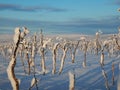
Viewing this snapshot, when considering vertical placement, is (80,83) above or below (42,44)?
below

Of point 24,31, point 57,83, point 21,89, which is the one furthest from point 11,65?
point 57,83

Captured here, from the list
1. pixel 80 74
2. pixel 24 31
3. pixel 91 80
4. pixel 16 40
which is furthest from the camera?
pixel 80 74

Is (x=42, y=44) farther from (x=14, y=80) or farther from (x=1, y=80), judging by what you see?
(x=14, y=80)

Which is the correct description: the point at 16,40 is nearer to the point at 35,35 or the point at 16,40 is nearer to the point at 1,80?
the point at 1,80

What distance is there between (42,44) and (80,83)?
8.56 meters

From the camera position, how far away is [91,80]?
2347 centimetres

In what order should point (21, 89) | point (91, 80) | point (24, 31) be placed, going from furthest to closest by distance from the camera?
point (91, 80)
point (21, 89)
point (24, 31)

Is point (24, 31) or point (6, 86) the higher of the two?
point (24, 31)

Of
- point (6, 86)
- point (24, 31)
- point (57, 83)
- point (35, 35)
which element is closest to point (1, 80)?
point (6, 86)

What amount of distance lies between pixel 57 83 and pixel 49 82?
0.65 metres

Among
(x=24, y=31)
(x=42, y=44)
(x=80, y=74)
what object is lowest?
(x=80, y=74)

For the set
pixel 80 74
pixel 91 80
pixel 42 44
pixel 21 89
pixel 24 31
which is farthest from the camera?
pixel 42 44

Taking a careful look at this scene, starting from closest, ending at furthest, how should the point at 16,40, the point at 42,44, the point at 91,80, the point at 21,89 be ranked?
1. the point at 16,40
2. the point at 21,89
3. the point at 91,80
4. the point at 42,44

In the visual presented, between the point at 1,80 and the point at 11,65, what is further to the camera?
the point at 1,80
